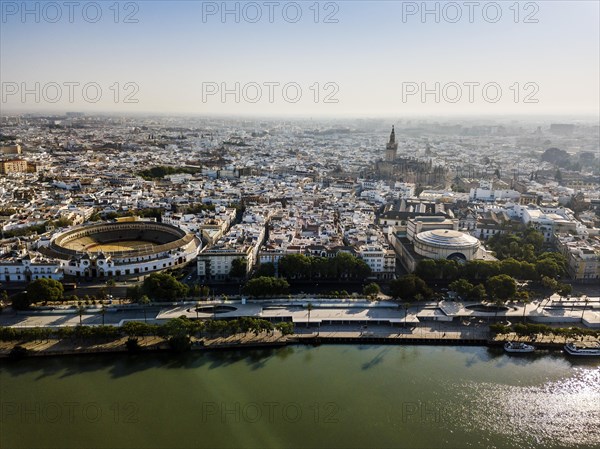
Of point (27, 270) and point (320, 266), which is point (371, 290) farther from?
point (27, 270)

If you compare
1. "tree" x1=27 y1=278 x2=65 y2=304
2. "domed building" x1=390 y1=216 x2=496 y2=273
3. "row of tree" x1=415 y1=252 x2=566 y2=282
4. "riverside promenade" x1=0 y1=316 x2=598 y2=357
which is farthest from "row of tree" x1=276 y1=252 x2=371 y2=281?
"tree" x1=27 y1=278 x2=65 y2=304

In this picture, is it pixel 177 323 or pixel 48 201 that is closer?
pixel 177 323

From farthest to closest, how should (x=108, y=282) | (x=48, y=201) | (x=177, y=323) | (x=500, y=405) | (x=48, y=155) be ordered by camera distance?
(x=48, y=155) → (x=48, y=201) → (x=108, y=282) → (x=177, y=323) → (x=500, y=405)

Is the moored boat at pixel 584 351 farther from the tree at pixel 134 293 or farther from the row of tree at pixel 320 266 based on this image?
the tree at pixel 134 293

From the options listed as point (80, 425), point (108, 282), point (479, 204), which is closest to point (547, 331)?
point (80, 425)

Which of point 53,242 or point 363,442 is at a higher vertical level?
point 53,242

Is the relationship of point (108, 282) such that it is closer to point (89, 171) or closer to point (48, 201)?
point (48, 201)

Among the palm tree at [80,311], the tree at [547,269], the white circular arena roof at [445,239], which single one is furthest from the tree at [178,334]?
the tree at [547,269]
